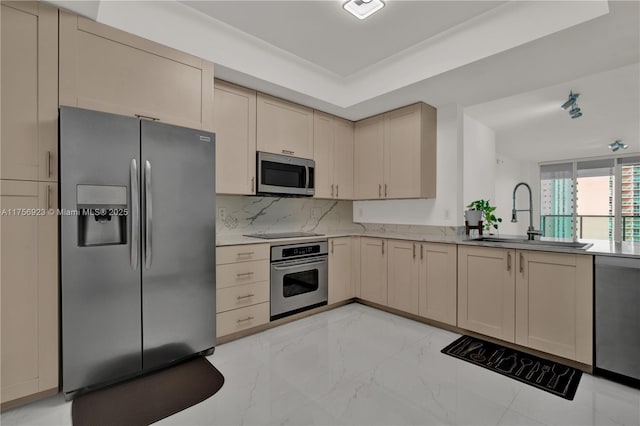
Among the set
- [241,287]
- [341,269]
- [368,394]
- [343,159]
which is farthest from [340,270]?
[368,394]

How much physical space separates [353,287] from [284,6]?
9.58ft

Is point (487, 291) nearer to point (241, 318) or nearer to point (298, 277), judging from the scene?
point (298, 277)

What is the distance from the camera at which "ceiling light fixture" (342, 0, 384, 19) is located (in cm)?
209

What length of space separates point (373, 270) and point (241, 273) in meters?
1.57

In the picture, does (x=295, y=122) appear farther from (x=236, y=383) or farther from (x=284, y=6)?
(x=236, y=383)

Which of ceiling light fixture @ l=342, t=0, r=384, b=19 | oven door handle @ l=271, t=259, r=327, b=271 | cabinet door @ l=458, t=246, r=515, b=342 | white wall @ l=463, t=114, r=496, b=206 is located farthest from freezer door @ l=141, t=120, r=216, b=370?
white wall @ l=463, t=114, r=496, b=206

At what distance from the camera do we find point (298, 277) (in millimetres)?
3135

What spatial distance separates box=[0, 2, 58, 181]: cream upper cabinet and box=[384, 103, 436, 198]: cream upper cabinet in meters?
2.98

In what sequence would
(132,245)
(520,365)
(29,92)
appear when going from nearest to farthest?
(29,92), (132,245), (520,365)

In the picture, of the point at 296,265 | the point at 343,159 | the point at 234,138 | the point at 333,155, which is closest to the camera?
the point at 234,138

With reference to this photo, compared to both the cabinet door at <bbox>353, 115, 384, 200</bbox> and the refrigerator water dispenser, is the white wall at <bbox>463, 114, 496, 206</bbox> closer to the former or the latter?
the cabinet door at <bbox>353, 115, 384, 200</bbox>

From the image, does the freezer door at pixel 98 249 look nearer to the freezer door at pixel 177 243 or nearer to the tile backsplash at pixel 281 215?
the freezer door at pixel 177 243

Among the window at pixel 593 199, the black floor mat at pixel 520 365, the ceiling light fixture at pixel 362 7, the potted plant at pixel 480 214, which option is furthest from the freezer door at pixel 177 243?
the window at pixel 593 199

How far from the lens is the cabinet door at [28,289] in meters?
1.67
